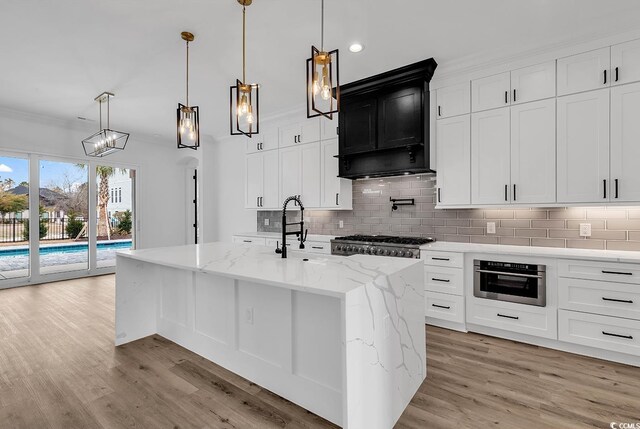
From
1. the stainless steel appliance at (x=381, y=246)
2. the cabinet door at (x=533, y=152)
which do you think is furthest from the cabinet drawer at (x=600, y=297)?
→ the stainless steel appliance at (x=381, y=246)

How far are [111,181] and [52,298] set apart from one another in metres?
2.66

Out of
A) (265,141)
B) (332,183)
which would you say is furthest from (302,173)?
(265,141)

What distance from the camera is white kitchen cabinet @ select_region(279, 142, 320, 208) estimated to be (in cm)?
473

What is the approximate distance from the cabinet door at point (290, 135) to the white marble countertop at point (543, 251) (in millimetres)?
2659

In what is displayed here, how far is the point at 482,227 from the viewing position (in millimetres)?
3621

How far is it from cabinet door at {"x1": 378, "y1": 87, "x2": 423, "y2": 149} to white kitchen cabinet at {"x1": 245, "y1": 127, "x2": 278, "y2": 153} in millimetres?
2048

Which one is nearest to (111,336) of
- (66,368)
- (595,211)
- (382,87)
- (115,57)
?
(66,368)

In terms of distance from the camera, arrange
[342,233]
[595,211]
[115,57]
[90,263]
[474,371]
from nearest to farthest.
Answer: [474,371]
[595,211]
[115,57]
[342,233]
[90,263]

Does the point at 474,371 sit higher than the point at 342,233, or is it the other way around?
the point at 342,233

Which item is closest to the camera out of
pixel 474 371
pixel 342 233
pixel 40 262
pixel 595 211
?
pixel 474 371

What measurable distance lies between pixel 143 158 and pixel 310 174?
4130mm

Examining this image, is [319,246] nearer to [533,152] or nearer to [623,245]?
[533,152]

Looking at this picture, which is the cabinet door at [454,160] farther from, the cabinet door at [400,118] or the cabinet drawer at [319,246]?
the cabinet drawer at [319,246]

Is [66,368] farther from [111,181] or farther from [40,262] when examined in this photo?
[111,181]
